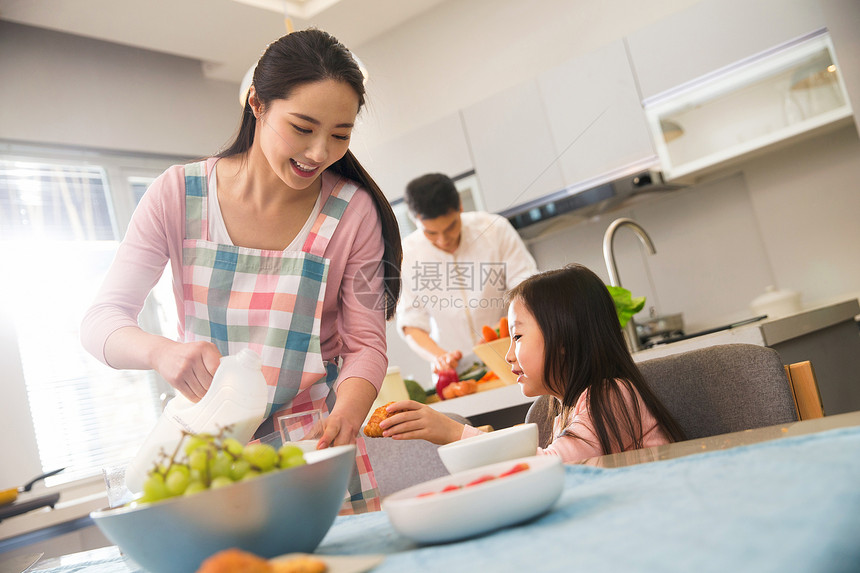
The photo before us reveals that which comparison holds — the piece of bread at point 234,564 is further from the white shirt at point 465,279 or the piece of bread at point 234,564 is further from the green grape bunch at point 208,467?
the white shirt at point 465,279

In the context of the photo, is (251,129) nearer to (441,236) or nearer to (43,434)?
(441,236)

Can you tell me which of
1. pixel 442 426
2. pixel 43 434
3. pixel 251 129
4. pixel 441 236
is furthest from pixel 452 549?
pixel 43 434

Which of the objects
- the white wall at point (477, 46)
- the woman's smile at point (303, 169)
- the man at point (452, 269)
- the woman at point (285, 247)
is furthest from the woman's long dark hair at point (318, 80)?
the white wall at point (477, 46)

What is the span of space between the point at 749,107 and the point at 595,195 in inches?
27.6

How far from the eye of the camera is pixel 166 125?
3.79 m

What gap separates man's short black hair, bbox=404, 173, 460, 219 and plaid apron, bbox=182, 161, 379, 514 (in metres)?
1.42

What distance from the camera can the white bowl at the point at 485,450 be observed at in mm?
712

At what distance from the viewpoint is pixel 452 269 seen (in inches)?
114

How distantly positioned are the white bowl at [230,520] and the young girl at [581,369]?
18.5 inches

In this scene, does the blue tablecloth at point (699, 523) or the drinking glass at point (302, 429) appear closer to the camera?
the blue tablecloth at point (699, 523)

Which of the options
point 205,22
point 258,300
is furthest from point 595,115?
point 258,300

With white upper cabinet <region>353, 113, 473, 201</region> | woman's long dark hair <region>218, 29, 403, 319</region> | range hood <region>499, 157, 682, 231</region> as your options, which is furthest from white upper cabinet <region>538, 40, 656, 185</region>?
woman's long dark hair <region>218, 29, 403, 319</region>

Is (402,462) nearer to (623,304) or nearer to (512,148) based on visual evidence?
(623,304)

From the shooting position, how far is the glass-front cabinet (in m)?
2.77
